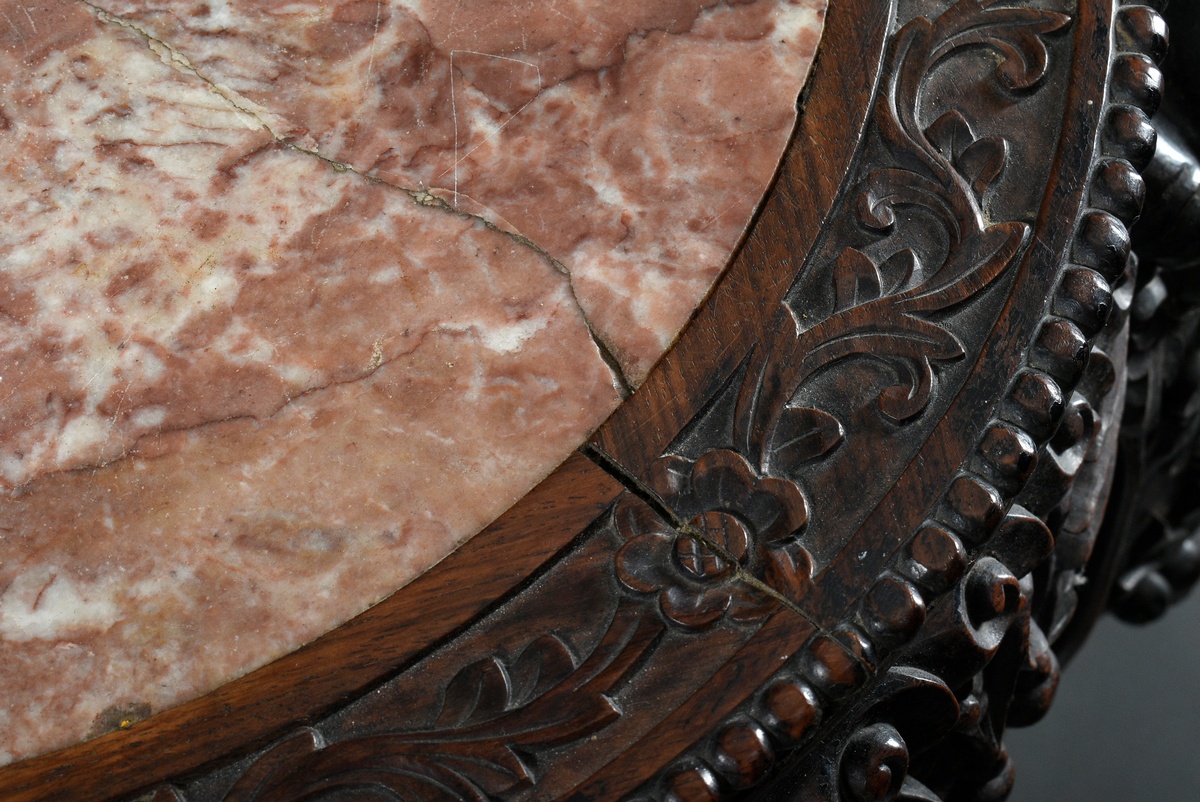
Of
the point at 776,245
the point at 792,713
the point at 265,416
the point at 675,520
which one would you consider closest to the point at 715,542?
the point at 675,520

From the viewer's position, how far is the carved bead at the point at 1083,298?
85 centimetres

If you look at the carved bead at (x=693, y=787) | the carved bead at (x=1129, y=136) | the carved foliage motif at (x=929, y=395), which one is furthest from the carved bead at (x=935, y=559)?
the carved bead at (x=1129, y=136)

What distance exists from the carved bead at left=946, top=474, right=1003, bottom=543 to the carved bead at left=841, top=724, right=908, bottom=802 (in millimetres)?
168

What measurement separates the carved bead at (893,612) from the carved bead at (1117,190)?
35 centimetres

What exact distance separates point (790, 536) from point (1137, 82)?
0.48m

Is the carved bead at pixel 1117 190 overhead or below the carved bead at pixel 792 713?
overhead

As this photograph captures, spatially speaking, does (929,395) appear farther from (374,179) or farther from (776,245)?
(374,179)

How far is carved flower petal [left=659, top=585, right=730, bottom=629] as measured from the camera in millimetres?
821

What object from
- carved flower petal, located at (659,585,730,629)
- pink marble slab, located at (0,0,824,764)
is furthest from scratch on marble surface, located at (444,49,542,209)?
carved flower petal, located at (659,585,730,629)

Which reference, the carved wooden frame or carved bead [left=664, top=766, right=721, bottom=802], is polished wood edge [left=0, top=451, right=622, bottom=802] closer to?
the carved wooden frame

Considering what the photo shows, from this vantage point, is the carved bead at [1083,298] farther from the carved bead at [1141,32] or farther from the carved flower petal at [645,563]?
the carved flower petal at [645,563]

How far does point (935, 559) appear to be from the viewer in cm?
80

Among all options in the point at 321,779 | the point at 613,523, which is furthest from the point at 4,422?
the point at 613,523

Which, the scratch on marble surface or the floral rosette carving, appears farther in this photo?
the scratch on marble surface
